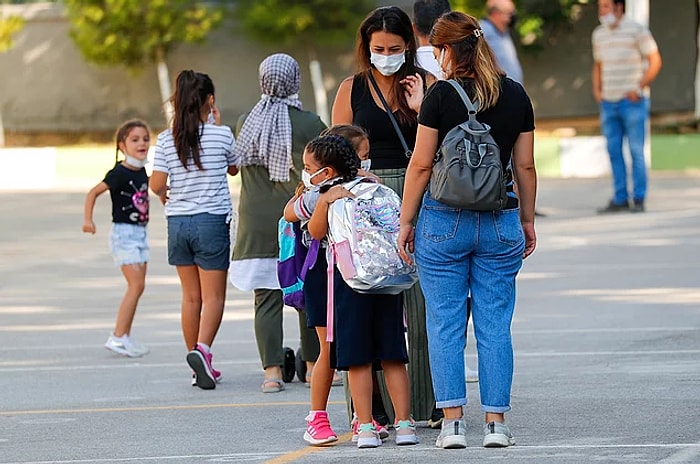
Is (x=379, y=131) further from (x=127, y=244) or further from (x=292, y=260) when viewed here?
(x=127, y=244)

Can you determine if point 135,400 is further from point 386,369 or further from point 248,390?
point 386,369

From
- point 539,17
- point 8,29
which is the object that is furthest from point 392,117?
point 539,17

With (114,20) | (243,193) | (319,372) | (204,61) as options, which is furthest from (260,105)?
(204,61)

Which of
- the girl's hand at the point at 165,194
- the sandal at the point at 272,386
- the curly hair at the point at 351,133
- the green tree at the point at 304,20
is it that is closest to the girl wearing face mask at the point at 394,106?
the curly hair at the point at 351,133

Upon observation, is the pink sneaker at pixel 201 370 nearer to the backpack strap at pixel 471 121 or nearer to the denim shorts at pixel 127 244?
the denim shorts at pixel 127 244

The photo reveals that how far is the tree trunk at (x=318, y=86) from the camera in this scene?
32.4 metres

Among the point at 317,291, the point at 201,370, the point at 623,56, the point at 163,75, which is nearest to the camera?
the point at 317,291

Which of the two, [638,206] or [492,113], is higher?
[492,113]

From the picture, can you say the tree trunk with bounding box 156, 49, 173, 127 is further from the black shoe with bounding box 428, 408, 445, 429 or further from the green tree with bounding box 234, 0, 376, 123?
the black shoe with bounding box 428, 408, 445, 429

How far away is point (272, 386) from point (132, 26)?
23234 millimetres

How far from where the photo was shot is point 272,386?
8.87 metres

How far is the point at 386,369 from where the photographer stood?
23.0ft

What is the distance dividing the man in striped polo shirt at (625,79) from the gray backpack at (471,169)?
37.5 feet

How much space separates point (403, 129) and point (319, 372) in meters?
1.25
